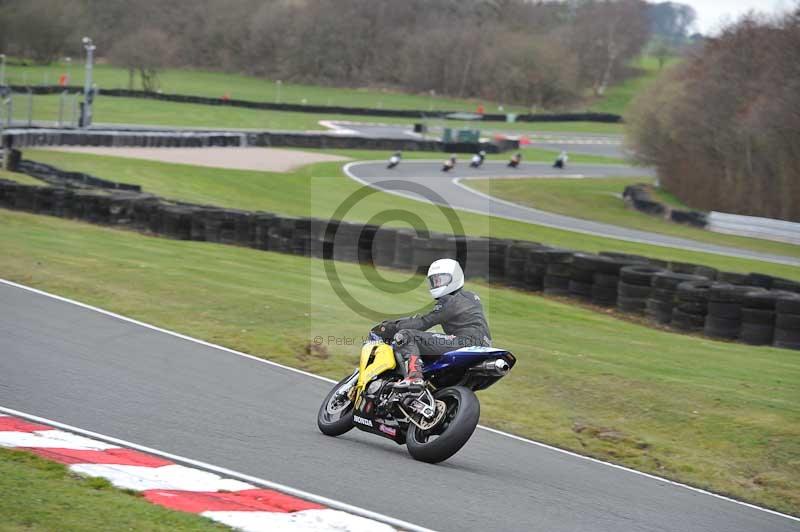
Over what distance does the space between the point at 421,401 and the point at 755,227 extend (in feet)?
90.6

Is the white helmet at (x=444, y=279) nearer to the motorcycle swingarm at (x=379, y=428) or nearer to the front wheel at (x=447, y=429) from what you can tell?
the front wheel at (x=447, y=429)

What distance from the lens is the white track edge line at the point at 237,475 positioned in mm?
6043

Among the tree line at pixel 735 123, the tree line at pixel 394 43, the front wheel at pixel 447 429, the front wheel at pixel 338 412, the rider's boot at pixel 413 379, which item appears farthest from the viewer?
the tree line at pixel 394 43

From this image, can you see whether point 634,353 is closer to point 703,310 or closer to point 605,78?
Result: point 703,310

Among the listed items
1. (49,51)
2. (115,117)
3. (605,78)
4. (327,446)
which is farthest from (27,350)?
(605,78)

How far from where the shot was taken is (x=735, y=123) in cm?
3647

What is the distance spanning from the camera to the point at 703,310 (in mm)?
14922

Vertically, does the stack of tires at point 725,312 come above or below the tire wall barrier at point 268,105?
below

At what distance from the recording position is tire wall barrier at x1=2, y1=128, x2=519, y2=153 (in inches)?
1444

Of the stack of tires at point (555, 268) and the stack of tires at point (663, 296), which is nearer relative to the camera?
the stack of tires at point (663, 296)

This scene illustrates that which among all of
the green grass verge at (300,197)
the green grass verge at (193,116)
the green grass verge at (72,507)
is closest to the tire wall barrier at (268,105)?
the green grass verge at (193,116)

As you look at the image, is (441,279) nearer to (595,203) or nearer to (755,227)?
(755,227)

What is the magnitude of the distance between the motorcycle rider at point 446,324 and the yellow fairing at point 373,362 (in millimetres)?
172

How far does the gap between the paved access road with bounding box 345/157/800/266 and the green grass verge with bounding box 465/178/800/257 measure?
932 millimetres
